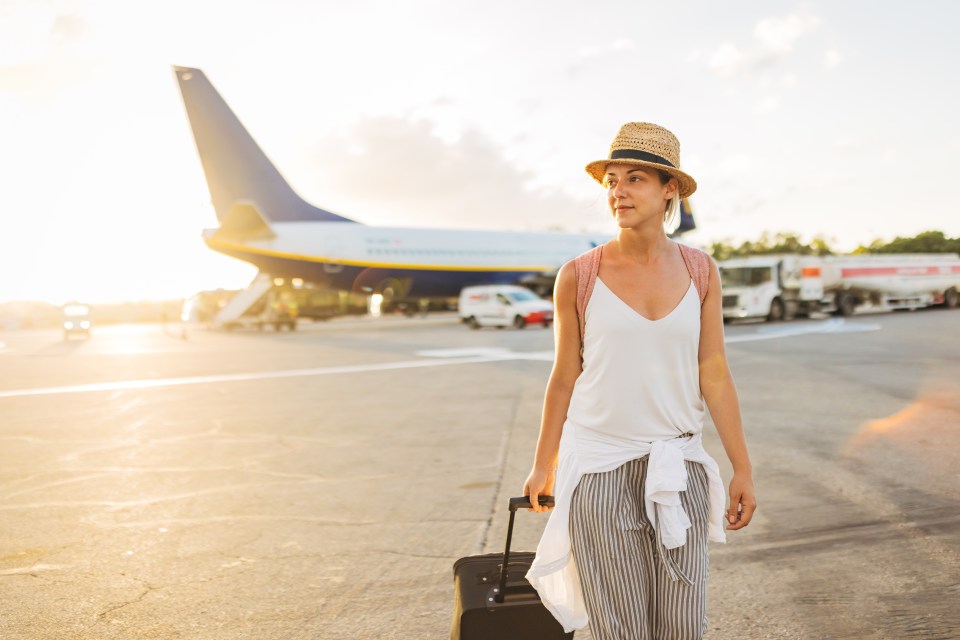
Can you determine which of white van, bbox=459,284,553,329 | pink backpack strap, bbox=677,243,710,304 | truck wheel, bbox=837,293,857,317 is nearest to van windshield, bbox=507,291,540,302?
white van, bbox=459,284,553,329

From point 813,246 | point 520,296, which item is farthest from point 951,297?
point 813,246

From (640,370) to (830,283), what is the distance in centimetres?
3053

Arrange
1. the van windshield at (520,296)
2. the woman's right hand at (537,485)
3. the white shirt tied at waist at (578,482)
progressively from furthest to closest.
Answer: the van windshield at (520,296) < the woman's right hand at (537,485) < the white shirt tied at waist at (578,482)

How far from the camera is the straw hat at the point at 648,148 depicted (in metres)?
2.27

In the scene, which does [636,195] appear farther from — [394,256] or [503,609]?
[394,256]

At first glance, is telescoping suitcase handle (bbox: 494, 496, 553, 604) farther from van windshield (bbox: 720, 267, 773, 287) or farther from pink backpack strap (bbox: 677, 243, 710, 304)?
van windshield (bbox: 720, 267, 773, 287)

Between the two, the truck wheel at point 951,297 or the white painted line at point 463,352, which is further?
the truck wheel at point 951,297

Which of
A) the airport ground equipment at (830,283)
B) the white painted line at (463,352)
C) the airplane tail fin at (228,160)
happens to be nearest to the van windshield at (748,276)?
the airport ground equipment at (830,283)

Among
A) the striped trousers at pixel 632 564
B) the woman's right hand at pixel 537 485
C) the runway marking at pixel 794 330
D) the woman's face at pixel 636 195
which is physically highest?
the woman's face at pixel 636 195

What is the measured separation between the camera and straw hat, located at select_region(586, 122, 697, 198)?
2.27 meters

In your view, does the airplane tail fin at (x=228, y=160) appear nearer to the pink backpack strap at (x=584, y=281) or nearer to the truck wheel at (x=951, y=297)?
the pink backpack strap at (x=584, y=281)

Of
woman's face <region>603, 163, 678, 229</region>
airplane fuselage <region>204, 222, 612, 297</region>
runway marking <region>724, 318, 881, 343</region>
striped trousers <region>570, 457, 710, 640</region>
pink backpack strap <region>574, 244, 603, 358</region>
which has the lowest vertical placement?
runway marking <region>724, 318, 881, 343</region>

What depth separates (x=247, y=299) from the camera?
118 ft

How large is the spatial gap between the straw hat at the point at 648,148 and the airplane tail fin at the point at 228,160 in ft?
96.3
